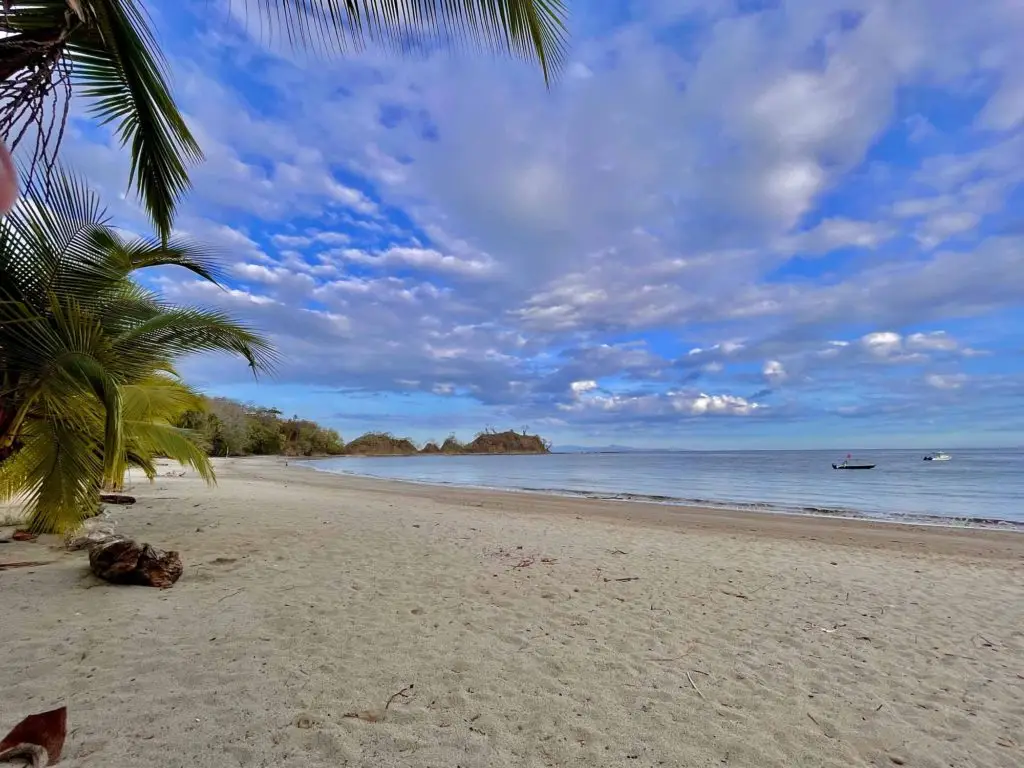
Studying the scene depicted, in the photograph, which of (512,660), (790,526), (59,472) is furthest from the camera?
(790,526)

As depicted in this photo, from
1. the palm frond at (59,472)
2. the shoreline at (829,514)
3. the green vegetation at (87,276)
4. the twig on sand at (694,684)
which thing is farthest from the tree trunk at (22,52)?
the shoreline at (829,514)

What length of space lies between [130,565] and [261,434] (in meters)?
68.3

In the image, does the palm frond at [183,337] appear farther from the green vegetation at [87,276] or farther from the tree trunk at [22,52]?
the tree trunk at [22,52]

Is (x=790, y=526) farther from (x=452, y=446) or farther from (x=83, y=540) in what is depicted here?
(x=452, y=446)

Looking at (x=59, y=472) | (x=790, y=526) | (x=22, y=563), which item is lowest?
(x=22, y=563)

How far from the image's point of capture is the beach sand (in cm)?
263

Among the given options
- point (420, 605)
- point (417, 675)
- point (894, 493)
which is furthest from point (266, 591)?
point (894, 493)

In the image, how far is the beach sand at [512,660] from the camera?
104 inches

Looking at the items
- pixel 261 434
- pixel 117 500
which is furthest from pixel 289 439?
pixel 117 500

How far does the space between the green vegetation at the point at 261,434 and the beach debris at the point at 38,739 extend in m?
34.5

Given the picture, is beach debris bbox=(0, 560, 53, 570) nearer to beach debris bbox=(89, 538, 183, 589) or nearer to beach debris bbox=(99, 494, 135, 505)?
beach debris bbox=(89, 538, 183, 589)

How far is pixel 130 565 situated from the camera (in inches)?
192

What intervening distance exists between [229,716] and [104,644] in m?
1.52

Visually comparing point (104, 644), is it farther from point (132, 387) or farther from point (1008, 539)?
point (1008, 539)
